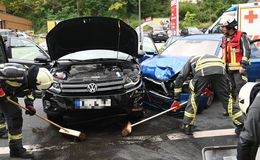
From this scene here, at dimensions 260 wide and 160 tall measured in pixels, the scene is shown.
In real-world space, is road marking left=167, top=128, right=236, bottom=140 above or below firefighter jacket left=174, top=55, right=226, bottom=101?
below

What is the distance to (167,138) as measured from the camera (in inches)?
158

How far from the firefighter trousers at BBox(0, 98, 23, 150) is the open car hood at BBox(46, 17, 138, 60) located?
172 cm

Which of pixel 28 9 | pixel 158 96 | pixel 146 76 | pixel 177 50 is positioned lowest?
pixel 158 96

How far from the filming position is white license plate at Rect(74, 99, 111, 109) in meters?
3.92

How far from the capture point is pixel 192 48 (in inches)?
230

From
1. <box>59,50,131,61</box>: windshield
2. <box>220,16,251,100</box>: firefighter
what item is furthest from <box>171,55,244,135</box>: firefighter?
<box>59,50,131,61</box>: windshield

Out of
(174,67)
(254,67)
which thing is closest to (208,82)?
(174,67)

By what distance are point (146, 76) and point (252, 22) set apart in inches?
174

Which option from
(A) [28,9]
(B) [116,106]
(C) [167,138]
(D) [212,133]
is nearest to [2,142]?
(B) [116,106]

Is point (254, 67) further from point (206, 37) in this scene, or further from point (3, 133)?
point (3, 133)

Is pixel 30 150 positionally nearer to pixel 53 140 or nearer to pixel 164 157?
pixel 53 140

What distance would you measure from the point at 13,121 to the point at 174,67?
295 cm

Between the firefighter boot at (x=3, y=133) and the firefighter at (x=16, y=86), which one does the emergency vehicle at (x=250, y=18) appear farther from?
the firefighter boot at (x=3, y=133)

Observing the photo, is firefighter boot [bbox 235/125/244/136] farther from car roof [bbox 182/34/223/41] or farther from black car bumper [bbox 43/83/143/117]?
car roof [bbox 182/34/223/41]
